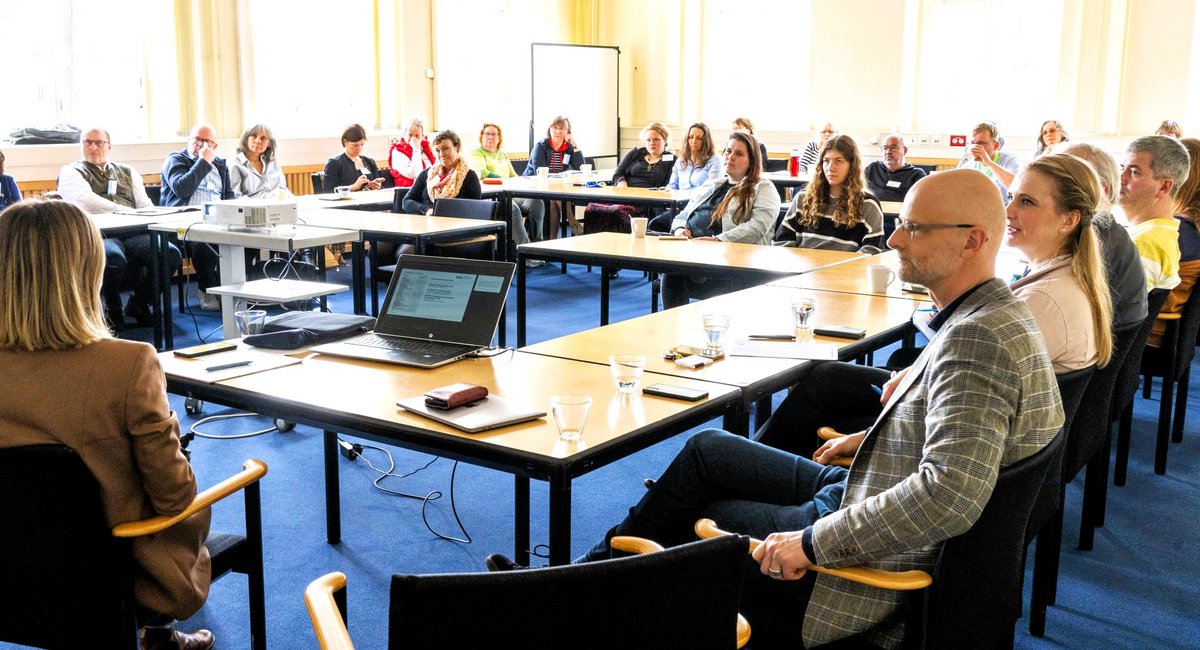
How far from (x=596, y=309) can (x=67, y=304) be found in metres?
5.47

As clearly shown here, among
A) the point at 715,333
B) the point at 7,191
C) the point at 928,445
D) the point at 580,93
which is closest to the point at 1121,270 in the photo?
the point at 715,333

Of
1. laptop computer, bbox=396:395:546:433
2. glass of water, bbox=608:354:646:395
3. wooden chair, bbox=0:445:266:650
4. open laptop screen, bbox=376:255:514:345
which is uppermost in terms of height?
open laptop screen, bbox=376:255:514:345

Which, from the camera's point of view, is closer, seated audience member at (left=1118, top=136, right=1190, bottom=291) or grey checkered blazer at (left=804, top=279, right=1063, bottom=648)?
grey checkered blazer at (left=804, top=279, right=1063, bottom=648)

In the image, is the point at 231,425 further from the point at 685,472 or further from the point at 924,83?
the point at 924,83

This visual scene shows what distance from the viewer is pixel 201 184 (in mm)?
7301

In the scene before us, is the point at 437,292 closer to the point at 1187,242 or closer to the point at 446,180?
the point at 1187,242

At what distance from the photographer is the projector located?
523cm

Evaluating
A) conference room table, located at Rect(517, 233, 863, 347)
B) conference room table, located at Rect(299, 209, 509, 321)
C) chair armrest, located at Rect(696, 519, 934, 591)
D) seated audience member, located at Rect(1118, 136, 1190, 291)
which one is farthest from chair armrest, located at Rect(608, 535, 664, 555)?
conference room table, located at Rect(299, 209, 509, 321)

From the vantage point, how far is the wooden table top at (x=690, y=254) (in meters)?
4.59

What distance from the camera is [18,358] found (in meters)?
1.88

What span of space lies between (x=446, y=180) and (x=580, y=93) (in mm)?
4887

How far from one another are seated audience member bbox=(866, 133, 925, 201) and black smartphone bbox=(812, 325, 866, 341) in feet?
16.1

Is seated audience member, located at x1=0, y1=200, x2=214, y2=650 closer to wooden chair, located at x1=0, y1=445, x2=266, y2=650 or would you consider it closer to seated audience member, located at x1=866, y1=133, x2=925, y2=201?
wooden chair, located at x1=0, y1=445, x2=266, y2=650

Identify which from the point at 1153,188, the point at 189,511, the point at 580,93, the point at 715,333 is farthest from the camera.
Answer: the point at 580,93
